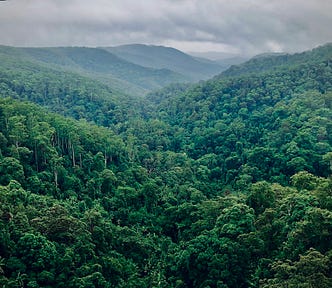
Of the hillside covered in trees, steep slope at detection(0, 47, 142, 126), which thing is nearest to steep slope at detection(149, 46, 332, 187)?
the hillside covered in trees

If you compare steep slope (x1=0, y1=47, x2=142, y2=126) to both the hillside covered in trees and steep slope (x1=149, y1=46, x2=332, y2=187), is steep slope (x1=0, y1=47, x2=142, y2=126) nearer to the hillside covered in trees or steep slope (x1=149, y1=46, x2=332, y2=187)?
steep slope (x1=149, y1=46, x2=332, y2=187)

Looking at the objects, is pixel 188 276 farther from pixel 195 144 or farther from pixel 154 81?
pixel 154 81

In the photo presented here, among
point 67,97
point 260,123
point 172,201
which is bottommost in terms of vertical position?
point 172,201

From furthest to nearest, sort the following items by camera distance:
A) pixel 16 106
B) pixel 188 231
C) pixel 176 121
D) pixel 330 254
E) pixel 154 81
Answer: pixel 154 81 → pixel 176 121 → pixel 16 106 → pixel 188 231 → pixel 330 254

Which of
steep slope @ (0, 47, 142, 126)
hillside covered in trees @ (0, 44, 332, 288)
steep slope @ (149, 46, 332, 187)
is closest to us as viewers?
hillside covered in trees @ (0, 44, 332, 288)

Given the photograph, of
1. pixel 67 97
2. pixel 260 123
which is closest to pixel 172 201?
pixel 260 123

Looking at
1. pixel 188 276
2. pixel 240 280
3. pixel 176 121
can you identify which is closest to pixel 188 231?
pixel 188 276

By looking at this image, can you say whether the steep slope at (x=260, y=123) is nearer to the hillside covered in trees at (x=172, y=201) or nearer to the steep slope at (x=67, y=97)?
the hillside covered in trees at (x=172, y=201)

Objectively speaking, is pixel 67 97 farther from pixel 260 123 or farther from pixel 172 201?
pixel 172 201
